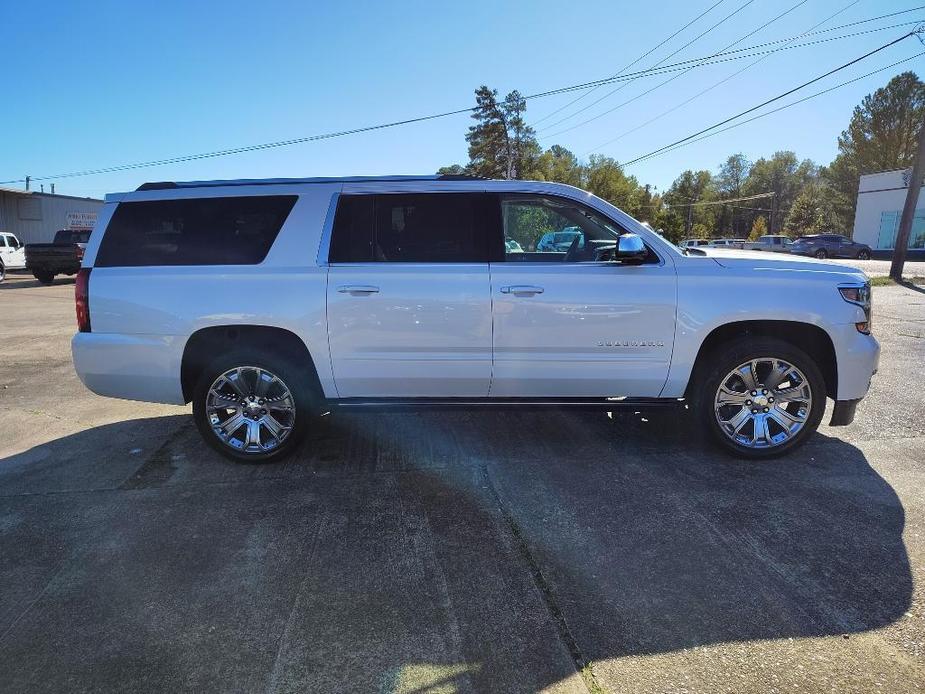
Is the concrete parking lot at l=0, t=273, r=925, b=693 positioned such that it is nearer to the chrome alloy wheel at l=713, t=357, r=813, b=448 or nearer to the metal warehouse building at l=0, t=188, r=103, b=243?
the chrome alloy wheel at l=713, t=357, r=813, b=448

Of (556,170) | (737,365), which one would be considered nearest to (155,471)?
(737,365)

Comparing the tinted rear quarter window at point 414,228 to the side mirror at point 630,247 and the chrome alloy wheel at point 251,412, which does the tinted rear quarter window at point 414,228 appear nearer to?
the side mirror at point 630,247

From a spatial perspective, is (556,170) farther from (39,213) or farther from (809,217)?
(39,213)

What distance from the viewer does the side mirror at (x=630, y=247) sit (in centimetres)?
382

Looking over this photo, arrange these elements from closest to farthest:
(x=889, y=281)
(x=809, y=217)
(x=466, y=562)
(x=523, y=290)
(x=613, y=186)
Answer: (x=466, y=562)
(x=523, y=290)
(x=889, y=281)
(x=613, y=186)
(x=809, y=217)

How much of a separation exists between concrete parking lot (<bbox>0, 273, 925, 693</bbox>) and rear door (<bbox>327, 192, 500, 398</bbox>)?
0.67 meters

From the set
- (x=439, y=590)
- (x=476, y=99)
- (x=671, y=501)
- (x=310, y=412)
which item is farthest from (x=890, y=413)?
(x=476, y=99)

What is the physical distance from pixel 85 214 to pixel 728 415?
41.4m

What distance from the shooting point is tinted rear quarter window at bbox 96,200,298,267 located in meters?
4.16

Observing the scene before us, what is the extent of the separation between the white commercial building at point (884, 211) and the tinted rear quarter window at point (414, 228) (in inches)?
1833

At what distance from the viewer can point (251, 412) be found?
430 cm

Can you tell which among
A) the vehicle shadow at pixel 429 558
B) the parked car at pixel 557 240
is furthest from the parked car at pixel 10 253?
the parked car at pixel 557 240

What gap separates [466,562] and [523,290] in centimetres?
182

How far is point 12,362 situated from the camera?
7.78 m
